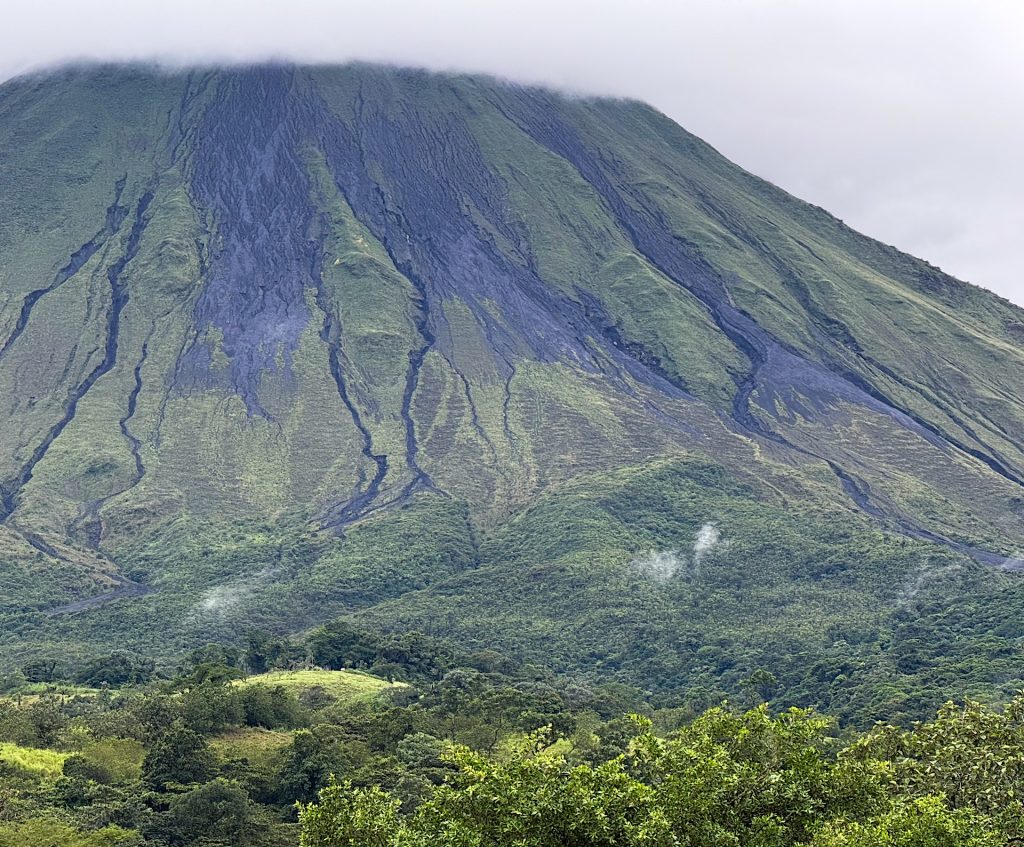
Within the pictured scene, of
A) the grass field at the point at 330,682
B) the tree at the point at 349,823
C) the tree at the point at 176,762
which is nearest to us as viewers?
the tree at the point at 349,823

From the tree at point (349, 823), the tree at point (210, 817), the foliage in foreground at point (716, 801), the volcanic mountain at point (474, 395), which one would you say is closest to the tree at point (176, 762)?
the tree at point (210, 817)

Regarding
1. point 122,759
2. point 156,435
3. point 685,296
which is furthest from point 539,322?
point 122,759

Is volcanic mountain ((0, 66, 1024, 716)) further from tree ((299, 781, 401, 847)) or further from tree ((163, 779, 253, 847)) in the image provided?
tree ((299, 781, 401, 847))

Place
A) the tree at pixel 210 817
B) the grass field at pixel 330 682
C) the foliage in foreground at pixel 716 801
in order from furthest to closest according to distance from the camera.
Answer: the grass field at pixel 330 682, the tree at pixel 210 817, the foliage in foreground at pixel 716 801

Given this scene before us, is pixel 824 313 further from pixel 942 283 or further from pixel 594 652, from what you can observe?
pixel 594 652

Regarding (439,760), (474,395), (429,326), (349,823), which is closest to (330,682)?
(439,760)

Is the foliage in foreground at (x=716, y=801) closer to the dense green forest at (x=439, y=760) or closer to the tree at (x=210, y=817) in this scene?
the dense green forest at (x=439, y=760)

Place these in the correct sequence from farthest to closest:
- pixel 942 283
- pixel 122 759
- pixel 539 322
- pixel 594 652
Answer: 1. pixel 942 283
2. pixel 539 322
3. pixel 594 652
4. pixel 122 759
